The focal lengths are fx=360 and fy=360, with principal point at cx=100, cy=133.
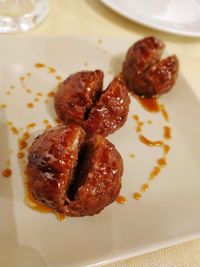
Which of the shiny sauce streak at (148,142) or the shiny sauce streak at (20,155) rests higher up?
the shiny sauce streak at (148,142)

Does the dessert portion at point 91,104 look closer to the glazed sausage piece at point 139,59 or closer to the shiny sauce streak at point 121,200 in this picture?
the glazed sausage piece at point 139,59

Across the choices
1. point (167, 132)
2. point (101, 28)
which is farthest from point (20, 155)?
point (101, 28)

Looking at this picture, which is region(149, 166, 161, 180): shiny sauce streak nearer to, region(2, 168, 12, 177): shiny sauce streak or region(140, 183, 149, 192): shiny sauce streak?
region(140, 183, 149, 192): shiny sauce streak

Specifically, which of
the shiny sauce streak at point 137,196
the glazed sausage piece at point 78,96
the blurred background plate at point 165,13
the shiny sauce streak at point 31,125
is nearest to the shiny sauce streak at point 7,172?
the shiny sauce streak at point 31,125

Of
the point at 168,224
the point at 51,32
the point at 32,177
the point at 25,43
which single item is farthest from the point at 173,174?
the point at 51,32

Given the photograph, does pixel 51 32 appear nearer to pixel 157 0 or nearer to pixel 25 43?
pixel 25 43

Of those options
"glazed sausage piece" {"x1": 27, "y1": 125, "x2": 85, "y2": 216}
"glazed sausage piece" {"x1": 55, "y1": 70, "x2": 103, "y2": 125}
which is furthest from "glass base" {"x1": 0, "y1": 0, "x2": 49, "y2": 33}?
"glazed sausage piece" {"x1": 27, "y1": 125, "x2": 85, "y2": 216}

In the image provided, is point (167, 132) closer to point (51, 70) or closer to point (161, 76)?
point (161, 76)
